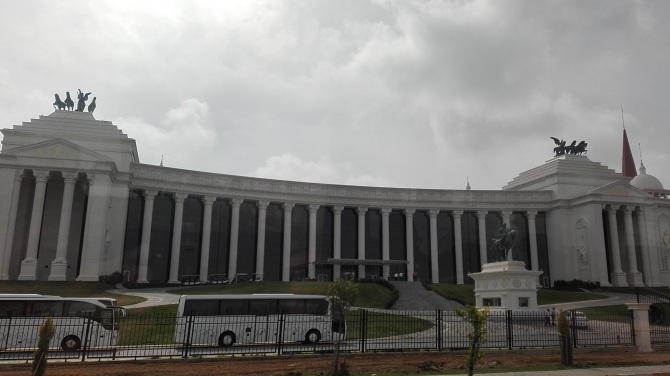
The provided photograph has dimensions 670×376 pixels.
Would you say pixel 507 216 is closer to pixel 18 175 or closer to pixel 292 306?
pixel 292 306

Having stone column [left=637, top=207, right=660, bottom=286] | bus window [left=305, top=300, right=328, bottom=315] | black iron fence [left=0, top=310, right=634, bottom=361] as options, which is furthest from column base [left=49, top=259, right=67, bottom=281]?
stone column [left=637, top=207, right=660, bottom=286]

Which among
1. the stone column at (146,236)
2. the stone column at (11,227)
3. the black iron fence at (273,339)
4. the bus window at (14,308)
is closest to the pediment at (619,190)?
the black iron fence at (273,339)

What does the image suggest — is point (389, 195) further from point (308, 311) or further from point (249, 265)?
point (308, 311)

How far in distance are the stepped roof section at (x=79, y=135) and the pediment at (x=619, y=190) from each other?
69.0 m

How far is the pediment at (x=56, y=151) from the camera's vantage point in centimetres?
6359

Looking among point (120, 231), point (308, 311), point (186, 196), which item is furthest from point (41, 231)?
point (308, 311)

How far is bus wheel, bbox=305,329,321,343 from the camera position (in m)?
31.8

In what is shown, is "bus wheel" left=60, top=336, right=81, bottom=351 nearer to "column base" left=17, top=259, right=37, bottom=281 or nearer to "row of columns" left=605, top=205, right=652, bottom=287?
"column base" left=17, top=259, right=37, bottom=281

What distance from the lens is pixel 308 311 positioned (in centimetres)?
3412

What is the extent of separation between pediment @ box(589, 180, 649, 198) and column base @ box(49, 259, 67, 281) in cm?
7392

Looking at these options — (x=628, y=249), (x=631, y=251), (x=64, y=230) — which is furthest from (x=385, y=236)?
(x=64, y=230)

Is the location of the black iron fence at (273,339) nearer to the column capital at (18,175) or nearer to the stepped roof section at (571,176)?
the column capital at (18,175)

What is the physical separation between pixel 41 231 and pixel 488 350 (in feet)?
187

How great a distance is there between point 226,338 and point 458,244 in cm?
6033
